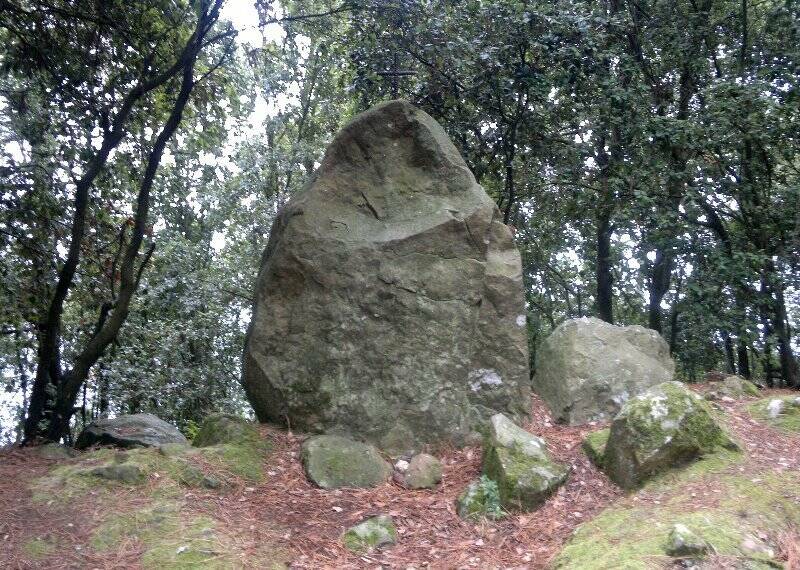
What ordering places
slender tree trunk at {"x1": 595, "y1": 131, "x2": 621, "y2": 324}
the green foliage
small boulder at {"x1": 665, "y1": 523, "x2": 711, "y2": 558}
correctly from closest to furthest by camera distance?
1. small boulder at {"x1": 665, "y1": 523, "x2": 711, "y2": 558}
2. the green foliage
3. slender tree trunk at {"x1": 595, "y1": 131, "x2": 621, "y2": 324}

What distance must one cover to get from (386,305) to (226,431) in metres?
1.93

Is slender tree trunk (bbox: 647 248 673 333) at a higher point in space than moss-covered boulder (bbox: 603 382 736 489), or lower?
higher

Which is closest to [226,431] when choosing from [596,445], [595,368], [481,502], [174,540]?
[174,540]

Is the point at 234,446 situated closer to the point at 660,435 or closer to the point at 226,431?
the point at 226,431

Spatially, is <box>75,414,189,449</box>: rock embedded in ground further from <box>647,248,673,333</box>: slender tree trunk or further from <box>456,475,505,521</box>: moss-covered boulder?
<box>647,248,673,333</box>: slender tree trunk

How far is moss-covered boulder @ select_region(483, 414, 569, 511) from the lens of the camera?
5.12 metres

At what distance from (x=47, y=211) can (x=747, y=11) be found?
35.2 ft

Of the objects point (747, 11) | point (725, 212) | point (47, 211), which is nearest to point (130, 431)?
point (47, 211)

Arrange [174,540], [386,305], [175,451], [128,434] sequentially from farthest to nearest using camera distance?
[128,434], [386,305], [175,451], [174,540]

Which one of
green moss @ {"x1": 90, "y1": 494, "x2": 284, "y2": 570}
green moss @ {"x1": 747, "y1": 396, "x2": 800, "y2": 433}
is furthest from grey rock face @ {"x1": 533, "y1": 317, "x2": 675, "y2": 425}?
green moss @ {"x1": 90, "y1": 494, "x2": 284, "y2": 570}

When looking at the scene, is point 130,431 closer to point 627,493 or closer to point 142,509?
point 142,509

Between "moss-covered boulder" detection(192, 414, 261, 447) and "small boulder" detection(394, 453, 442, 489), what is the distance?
1363 mm

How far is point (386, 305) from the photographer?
6.63m

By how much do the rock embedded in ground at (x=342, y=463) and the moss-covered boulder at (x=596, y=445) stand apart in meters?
1.75
